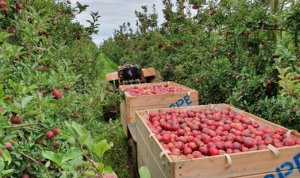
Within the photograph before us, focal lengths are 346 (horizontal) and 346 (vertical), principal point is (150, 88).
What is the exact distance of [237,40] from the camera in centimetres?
479

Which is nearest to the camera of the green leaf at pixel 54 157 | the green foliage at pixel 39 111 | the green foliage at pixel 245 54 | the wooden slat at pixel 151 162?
the green leaf at pixel 54 157

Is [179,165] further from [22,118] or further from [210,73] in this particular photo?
[210,73]

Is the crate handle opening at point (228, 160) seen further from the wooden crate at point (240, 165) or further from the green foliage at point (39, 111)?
the green foliage at point (39, 111)

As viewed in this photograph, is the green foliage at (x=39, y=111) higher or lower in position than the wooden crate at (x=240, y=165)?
higher

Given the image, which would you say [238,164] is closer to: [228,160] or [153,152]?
[228,160]

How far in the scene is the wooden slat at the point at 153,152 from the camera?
2.40 meters

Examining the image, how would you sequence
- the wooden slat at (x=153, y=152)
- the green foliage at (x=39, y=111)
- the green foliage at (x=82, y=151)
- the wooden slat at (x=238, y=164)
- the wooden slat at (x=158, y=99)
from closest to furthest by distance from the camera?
1. the green foliage at (x=82, y=151)
2. the green foliage at (x=39, y=111)
3. the wooden slat at (x=238, y=164)
4. the wooden slat at (x=153, y=152)
5. the wooden slat at (x=158, y=99)

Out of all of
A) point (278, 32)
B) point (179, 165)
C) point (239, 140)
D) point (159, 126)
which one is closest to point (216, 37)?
point (278, 32)

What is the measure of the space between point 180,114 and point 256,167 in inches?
60.2

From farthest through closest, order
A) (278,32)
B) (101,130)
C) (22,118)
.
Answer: (278,32), (101,130), (22,118)

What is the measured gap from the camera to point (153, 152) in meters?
2.90

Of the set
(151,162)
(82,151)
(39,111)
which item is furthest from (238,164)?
(82,151)

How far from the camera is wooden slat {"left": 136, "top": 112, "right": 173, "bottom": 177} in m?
2.40

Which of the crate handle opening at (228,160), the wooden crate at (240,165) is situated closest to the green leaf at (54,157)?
the wooden crate at (240,165)
